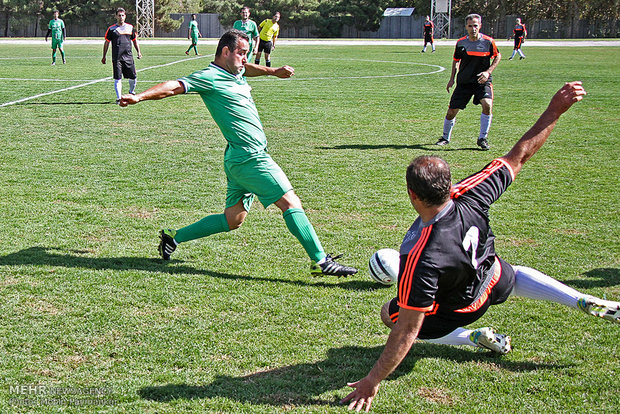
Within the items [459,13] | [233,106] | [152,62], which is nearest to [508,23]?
[459,13]

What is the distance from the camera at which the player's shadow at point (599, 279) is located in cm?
511

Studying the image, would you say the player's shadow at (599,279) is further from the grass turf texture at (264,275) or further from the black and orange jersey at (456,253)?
the black and orange jersey at (456,253)

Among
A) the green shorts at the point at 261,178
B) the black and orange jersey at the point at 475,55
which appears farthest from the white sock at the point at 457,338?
the black and orange jersey at the point at 475,55

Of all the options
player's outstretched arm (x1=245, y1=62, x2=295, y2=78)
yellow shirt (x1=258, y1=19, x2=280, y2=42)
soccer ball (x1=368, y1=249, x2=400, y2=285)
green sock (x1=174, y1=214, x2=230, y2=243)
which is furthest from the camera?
yellow shirt (x1=258, y1=19, x2=280, y2=42)

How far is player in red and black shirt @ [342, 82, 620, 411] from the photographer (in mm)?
3162

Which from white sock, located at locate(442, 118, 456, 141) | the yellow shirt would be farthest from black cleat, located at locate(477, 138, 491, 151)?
the yellow shirt

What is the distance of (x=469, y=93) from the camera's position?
1070cm

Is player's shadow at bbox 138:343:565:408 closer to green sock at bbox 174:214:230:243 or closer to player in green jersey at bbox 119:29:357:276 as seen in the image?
player in green jersey at bbox 119:29:357:276

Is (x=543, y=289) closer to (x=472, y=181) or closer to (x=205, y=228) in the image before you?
(x=472, y=181)

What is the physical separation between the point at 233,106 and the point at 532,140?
2.45 m

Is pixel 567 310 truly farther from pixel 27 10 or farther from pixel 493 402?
pixel 27 10

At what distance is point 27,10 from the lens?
220 ft

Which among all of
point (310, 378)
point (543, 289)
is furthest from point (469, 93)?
point (310, 378)

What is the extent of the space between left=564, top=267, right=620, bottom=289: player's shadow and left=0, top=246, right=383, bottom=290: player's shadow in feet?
5.22
